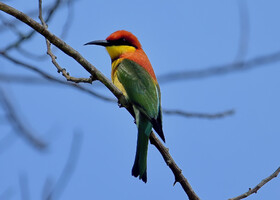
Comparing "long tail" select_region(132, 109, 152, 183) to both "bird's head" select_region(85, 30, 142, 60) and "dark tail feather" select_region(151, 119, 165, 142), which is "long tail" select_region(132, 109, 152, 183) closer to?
"dark tail feather" select_region(151, 119, 165, 142)

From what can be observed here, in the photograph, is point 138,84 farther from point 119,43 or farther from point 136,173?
point 136,173

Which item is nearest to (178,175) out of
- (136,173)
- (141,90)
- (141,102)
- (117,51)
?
(136,173)

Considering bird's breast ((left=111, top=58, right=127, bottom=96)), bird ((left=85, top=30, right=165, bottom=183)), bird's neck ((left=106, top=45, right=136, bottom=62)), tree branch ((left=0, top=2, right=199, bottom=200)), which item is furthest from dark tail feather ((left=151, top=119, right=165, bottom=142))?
bird's neck ((left=106, top=45, right=136, bottom=62))

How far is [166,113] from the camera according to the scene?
2.75m

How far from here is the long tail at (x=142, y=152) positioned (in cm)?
229

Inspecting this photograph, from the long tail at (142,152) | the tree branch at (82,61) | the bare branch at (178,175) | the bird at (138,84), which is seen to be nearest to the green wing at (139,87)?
the bird at (138,84)

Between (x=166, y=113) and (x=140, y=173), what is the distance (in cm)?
59

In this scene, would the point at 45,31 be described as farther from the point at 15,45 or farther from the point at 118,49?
the point at 118,49

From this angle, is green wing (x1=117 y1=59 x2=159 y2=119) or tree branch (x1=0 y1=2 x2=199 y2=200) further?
green wing (x1=117 y1=59 x2=159 y2=119)

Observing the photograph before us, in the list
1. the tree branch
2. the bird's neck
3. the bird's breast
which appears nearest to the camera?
the tree branch

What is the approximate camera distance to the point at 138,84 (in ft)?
9.39

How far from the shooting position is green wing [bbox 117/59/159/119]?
8.43 feet

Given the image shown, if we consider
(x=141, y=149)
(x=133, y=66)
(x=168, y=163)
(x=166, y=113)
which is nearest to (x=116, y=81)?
(x=133, y=66)

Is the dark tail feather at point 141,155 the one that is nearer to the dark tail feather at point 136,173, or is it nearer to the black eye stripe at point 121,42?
the dark tail feather at point 136,173
